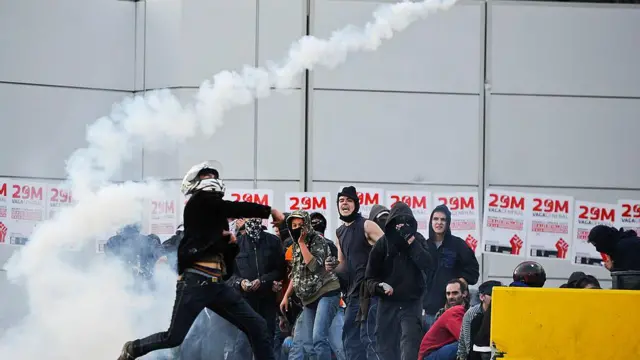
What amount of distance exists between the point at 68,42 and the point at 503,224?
615 centimetres

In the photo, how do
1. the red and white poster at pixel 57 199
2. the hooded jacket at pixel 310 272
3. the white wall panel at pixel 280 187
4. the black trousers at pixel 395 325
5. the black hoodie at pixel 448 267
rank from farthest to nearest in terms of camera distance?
1. the red and white poster at pixel 57 199
2. the white wall panel at pixel 280 187
3. the black hoodie at pixel 448 267
4. the hooded jacket at pixel 310 272
5. the black trousers at pixel 395 325

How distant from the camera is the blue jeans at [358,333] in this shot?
13.0 metres

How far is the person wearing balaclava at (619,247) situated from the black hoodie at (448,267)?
1449mm

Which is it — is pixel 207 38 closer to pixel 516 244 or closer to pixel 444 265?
pixel 444 265

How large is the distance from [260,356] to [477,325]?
6.45 ft

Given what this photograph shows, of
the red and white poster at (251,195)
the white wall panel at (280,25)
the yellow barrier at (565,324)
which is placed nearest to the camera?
the yellow barrier at (565,324)

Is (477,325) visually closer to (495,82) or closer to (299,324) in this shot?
(299,324)

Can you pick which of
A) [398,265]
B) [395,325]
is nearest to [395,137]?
[398,265]

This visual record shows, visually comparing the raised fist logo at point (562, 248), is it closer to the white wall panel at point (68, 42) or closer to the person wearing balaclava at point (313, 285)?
the person wearing balaclava at point (313, 285)

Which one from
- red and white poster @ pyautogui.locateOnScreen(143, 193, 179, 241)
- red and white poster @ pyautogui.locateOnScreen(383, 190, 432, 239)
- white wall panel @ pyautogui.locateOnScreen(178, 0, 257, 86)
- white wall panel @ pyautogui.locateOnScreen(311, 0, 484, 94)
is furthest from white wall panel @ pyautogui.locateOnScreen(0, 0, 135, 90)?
red and white poster @ pyautogui.locateOnScreen(383, 190, 432, 239)

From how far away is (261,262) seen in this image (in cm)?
1341

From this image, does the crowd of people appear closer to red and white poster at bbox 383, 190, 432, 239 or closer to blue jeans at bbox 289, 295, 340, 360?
blue jeans at bbox 289, 295, 340, 360

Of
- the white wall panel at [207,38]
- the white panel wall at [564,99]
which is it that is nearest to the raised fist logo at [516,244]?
the white panel wall at [564,99]

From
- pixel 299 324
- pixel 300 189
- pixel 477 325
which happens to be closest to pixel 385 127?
pixel 300 189
